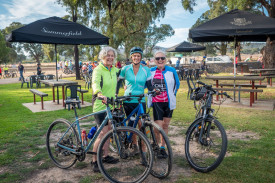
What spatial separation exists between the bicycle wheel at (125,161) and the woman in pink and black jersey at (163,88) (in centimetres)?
81

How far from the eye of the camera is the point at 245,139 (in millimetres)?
4934

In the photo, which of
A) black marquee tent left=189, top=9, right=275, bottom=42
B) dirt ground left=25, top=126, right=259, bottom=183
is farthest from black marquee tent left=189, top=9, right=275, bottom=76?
dirt ground left=25, top=126, right=259, bottom=183

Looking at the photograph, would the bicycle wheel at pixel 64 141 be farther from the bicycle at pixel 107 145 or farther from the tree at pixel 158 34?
the tree at pixel 158 34

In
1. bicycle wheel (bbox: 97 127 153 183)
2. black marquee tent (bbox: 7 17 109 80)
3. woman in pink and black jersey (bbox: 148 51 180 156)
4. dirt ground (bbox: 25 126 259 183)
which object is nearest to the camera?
bicycle wheel (bbox: 97 127 153 183)

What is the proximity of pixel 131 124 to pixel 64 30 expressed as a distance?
5.53 metres

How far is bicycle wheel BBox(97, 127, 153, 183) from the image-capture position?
2990 millimetres

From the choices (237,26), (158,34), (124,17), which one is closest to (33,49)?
(158,34)

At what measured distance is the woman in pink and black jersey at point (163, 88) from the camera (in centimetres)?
397

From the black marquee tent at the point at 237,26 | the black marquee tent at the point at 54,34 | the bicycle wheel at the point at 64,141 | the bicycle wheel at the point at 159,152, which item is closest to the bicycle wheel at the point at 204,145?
the bicycle wheel at the point at 159,152

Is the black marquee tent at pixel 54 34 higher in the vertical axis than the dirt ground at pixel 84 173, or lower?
higher

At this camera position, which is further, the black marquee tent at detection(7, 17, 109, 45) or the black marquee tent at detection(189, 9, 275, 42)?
the black marquee tent at detection(189, 9, 275, 42)

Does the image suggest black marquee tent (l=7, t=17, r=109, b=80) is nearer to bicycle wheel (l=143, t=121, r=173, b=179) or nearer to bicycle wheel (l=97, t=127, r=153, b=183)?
bicycle wheel (l=97, t=127, r=153, b=183)

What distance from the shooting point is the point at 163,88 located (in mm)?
3998

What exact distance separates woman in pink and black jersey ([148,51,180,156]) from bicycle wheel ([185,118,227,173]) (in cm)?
57
